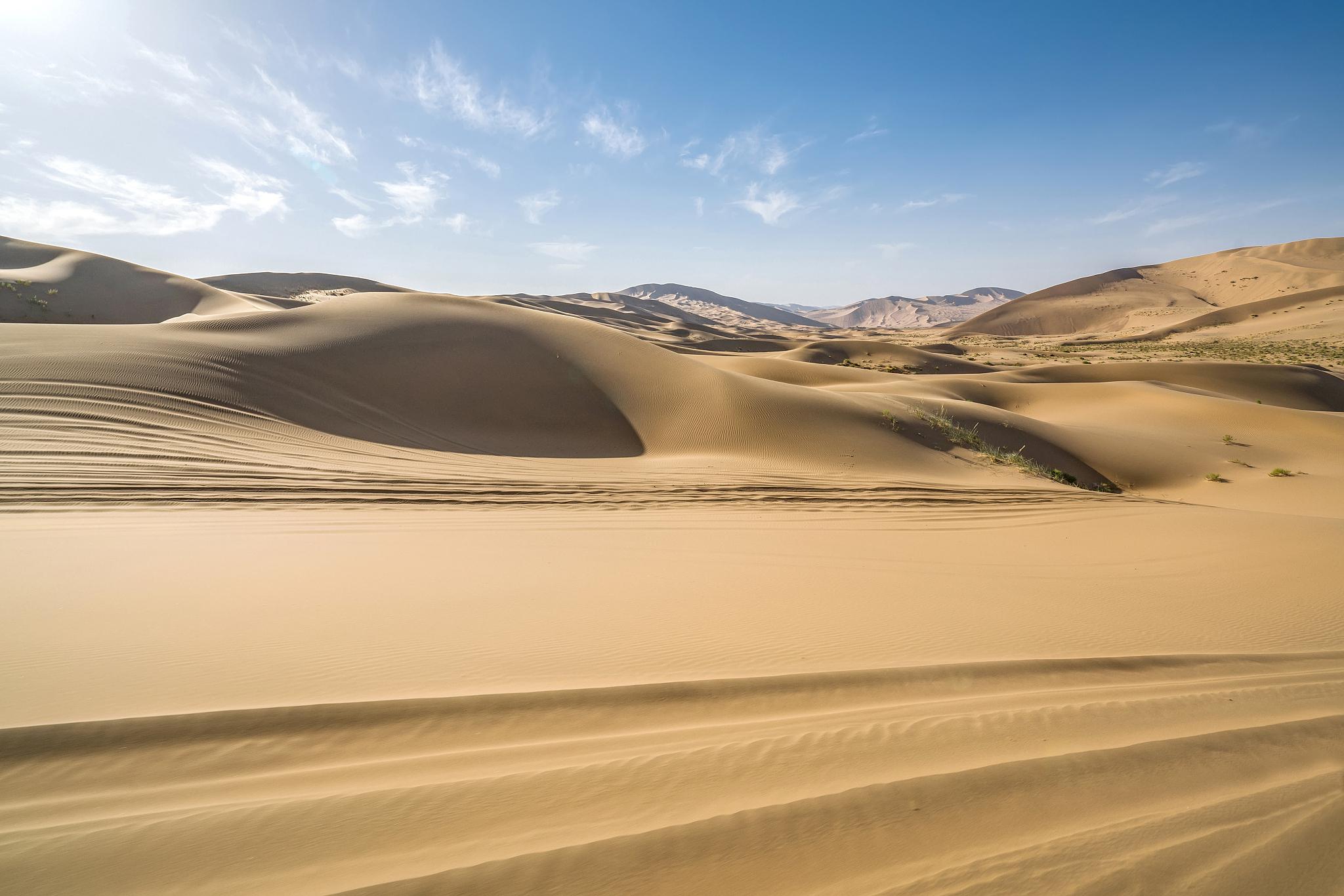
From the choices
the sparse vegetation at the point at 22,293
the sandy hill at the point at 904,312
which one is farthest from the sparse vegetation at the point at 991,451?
the sandy hill at the point at 904,312

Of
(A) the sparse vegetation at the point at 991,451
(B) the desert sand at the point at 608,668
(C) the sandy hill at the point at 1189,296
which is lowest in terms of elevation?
(A) the sparse vegetation at the point at 991,451

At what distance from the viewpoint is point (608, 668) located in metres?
3.17

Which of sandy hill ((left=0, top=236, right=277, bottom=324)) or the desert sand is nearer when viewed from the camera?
the desert sand

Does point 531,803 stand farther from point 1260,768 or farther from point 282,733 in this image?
point 1260,768

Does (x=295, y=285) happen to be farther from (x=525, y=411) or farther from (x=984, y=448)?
(x=984, y=448)

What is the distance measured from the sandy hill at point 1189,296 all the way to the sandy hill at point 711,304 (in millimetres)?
50920

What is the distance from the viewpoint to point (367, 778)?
2.24m

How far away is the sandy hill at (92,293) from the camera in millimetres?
30047

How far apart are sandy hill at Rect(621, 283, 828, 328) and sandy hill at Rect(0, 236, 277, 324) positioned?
306 ft

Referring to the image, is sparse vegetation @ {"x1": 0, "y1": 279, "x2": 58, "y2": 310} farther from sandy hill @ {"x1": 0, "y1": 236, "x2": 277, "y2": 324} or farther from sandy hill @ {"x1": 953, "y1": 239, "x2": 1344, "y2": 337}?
sandy hill @ {"x1": 953, "y1": 239, "x2": 1344, "y2": 337}

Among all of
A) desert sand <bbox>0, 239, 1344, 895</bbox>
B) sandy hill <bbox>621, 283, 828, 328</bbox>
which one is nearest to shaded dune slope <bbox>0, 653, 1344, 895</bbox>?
desert sand <bbox>0, 239, 1344, 895</bbox>

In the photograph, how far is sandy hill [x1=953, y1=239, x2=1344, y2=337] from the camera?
55.3 m

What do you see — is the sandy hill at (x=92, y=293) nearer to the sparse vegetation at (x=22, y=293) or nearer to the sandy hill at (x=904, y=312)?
the sparse vegetation at (x=22, y=293)

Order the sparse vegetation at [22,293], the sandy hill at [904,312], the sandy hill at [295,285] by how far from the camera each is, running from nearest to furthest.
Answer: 1. the sparse vegetation at [22,293]
2. the sandy hill at [295,285]
3. the sandy hill at [904,312]
